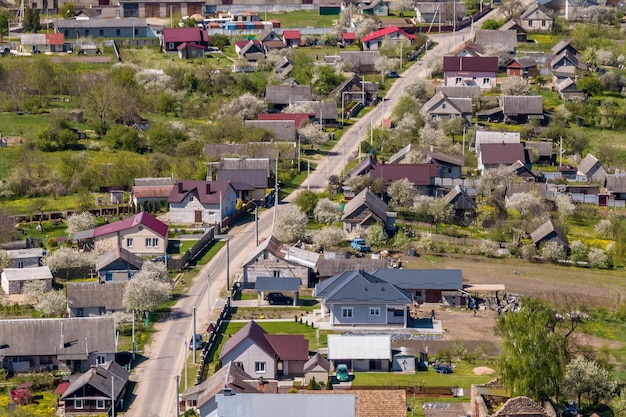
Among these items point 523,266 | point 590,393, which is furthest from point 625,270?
point 590,393

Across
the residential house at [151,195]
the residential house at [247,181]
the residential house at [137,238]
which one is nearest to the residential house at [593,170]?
the residential house at [247,181]

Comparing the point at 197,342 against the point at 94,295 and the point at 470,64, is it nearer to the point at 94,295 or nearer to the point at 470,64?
the point at 94,295

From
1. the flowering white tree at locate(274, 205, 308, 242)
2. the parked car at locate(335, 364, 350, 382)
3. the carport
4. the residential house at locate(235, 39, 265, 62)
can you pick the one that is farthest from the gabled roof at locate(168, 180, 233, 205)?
the residential house at locate(235, 39, 265, 62)

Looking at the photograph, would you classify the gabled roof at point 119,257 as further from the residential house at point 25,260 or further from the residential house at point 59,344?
the residential house at point 59,344

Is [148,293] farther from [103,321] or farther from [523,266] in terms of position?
[523,266]

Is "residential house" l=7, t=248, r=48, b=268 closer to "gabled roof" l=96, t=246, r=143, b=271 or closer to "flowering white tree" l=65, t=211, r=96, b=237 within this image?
"gabled roof" l=96, t=246, r=143, b=271
